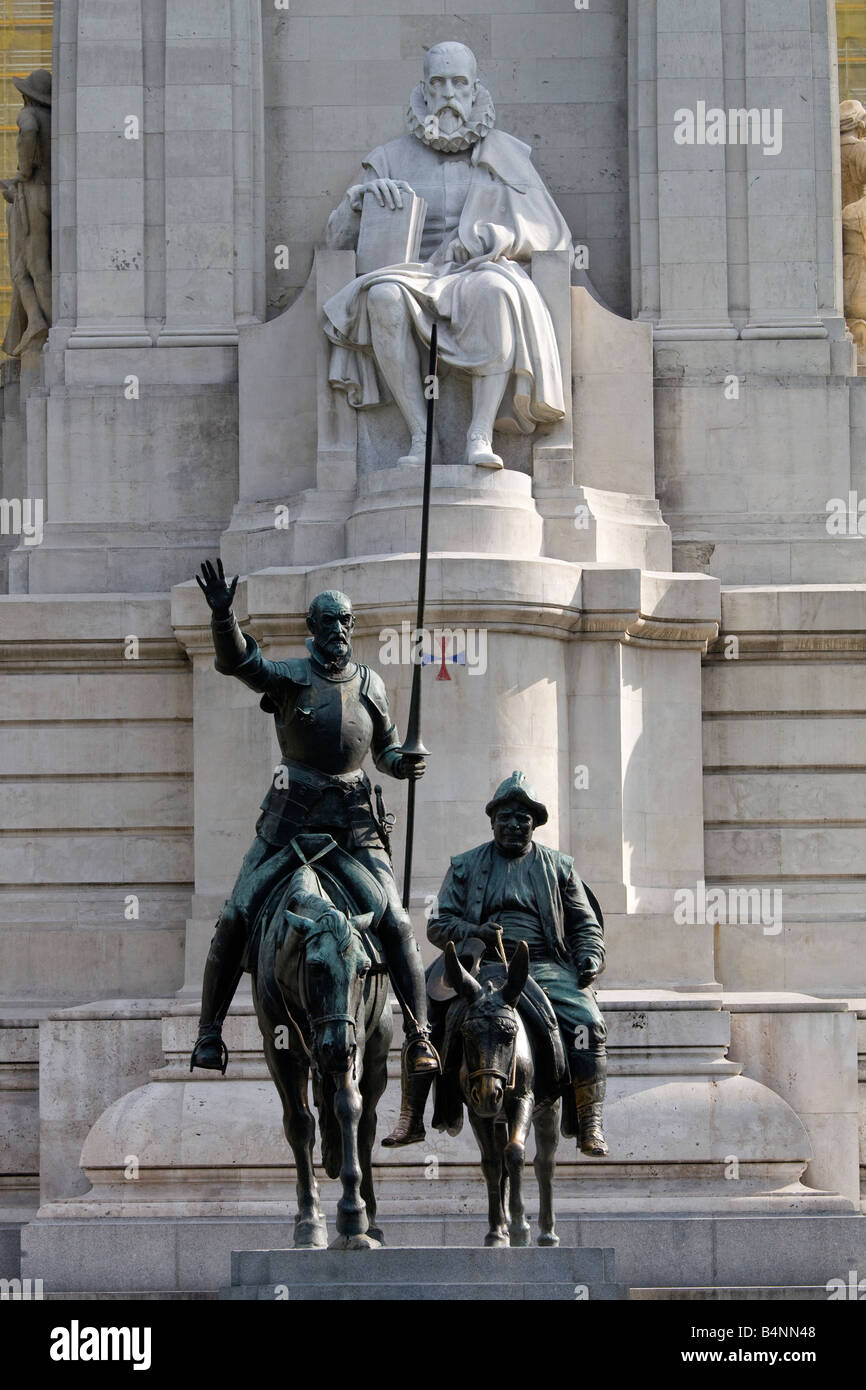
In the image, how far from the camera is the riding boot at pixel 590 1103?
829 inches

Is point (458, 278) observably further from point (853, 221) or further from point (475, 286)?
point (853, 221)

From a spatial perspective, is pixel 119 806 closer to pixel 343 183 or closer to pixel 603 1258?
pixel 343 183

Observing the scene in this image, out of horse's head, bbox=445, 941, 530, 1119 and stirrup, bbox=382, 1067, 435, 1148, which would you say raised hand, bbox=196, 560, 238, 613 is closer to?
horse's head, bbox=445, 941, 530, 1119

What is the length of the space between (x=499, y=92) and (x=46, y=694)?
283 inches

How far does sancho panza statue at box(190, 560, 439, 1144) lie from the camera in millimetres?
20859

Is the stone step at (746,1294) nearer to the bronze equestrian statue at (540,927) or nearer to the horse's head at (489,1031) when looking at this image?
the bronze equestrian statue at (540,927)

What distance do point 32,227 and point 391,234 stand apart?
4203 mm

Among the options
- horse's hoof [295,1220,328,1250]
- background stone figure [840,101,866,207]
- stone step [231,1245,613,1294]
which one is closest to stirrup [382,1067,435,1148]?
horse's hoof [295,1220,328,1250]

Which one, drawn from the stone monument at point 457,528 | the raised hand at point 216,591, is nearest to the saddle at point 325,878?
the raised hand at point 216,591

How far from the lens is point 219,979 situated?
21.0 meters

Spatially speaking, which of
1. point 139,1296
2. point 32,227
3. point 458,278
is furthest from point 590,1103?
point 32,227

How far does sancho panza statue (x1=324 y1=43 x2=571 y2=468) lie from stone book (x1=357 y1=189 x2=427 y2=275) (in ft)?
0.28
